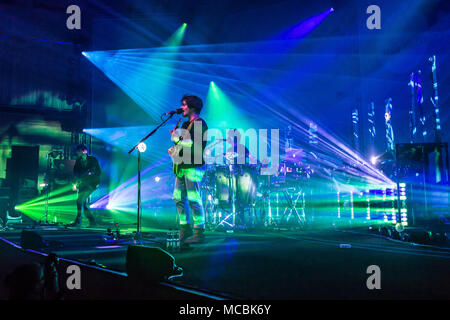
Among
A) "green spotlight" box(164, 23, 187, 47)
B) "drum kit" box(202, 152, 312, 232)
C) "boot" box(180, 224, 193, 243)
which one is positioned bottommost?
"boot" box(180, 224, 193, 243)

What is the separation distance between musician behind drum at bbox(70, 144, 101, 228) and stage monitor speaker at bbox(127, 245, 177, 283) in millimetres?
5530

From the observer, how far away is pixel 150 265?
72.5 inches

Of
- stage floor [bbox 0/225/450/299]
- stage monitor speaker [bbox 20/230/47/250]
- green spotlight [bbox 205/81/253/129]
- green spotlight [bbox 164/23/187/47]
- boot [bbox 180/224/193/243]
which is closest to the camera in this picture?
stage floor [bbox 0/225/450/299]

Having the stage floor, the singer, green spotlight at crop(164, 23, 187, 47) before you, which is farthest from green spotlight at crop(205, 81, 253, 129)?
the stage floor

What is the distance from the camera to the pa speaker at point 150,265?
1.81 m

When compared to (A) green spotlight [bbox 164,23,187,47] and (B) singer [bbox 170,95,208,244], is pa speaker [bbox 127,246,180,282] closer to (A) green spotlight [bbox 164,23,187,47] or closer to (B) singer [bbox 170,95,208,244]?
(B) singer [bbox 170,95,208,244]

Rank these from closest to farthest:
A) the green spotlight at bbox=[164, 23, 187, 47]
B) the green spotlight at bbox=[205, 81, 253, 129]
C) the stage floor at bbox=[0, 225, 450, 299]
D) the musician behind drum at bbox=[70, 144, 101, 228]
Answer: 1. the stage floor at bbox=[0, 225, 450, 299]
2. the musician behind drum at bbox=[70, 144, 101, 228]
3. the green spotlight at bbox=[164, 23, 187, 47]
4. the green spotlight at bbox=[205, 81, 253, 129]

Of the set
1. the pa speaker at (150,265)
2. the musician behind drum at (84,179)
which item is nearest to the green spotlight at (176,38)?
the musician behind drum at (84,179)

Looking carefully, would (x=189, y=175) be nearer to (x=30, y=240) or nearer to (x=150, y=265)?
(x=30, y=240)

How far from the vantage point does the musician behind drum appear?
6.89m

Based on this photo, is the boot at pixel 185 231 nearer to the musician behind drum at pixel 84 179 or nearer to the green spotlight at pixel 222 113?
the musician behind drum at pixel 84 179

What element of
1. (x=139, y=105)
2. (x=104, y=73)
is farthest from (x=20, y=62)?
(x=139, y=105)

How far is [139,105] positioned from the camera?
38.5 ft

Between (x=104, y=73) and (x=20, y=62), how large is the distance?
9.08ft
